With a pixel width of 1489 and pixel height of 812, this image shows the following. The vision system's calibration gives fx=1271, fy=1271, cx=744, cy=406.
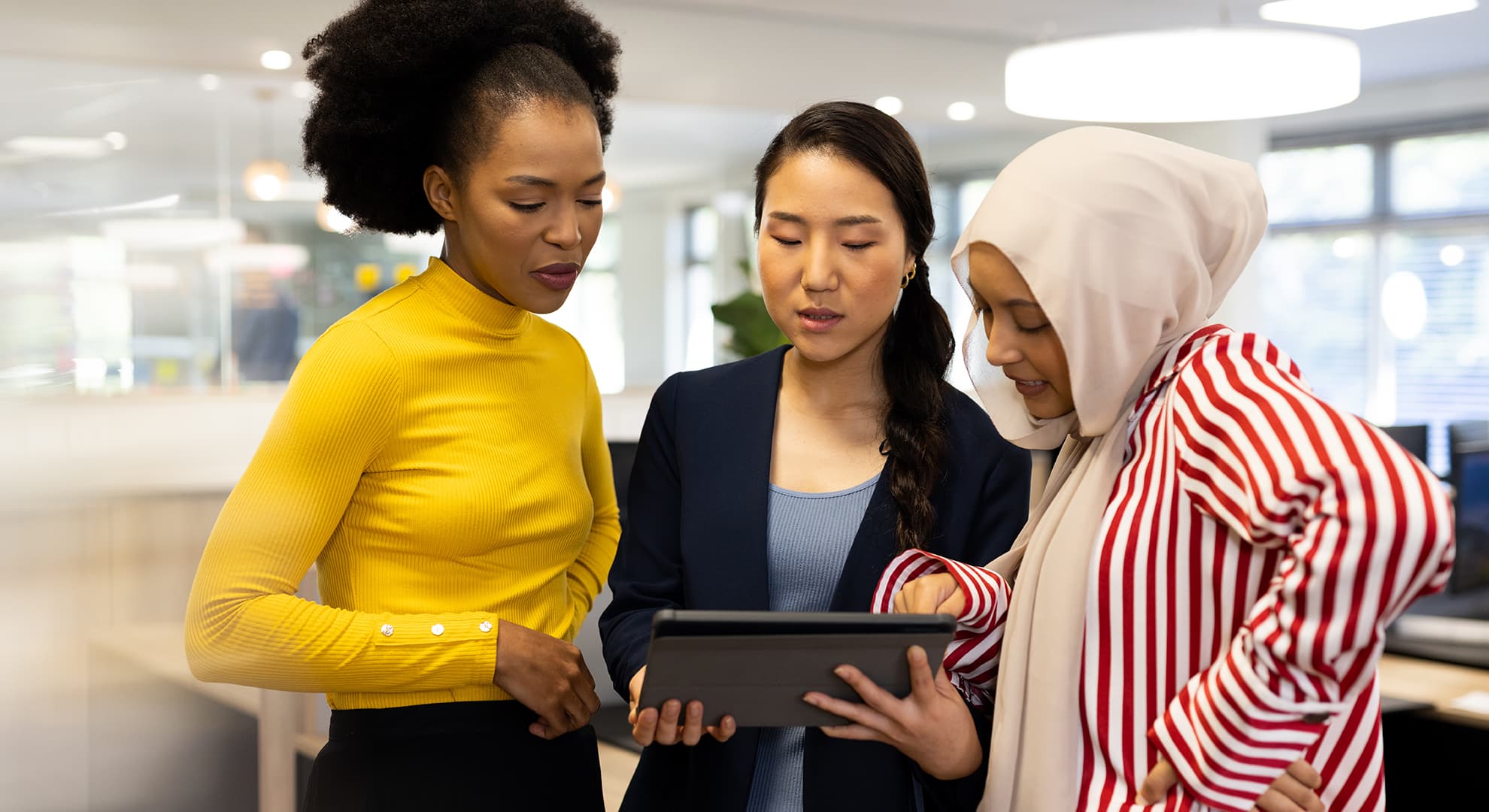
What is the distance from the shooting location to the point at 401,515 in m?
1.37

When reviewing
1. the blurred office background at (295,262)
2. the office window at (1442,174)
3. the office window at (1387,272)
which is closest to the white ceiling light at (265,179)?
the blurred office background at (295,262)

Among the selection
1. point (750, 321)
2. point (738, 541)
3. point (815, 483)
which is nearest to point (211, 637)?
point (738, 541)

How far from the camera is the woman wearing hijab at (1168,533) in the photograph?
3.21ft

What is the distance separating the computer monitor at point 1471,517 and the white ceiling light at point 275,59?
494 centimetres

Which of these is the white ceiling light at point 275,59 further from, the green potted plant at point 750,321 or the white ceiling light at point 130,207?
the green potted plant at point 750,321

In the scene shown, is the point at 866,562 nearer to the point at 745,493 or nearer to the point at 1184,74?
the point at 745,493

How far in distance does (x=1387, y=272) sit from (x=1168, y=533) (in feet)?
29.5

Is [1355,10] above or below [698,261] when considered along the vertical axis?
above

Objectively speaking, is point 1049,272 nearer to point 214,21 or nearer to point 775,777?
point 775,777

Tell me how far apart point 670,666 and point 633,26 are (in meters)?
5.72

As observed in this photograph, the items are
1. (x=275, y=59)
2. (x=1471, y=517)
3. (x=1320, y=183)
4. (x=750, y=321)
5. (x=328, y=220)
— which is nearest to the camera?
(x=1471, y=517)

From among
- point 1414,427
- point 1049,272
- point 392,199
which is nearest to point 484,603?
point 392,199

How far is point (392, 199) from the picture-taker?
156 cm

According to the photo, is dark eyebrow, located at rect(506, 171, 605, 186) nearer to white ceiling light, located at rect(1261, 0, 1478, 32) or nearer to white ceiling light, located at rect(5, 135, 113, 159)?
white ceiling light, located at rect(1261, 0, 1478, 32)
